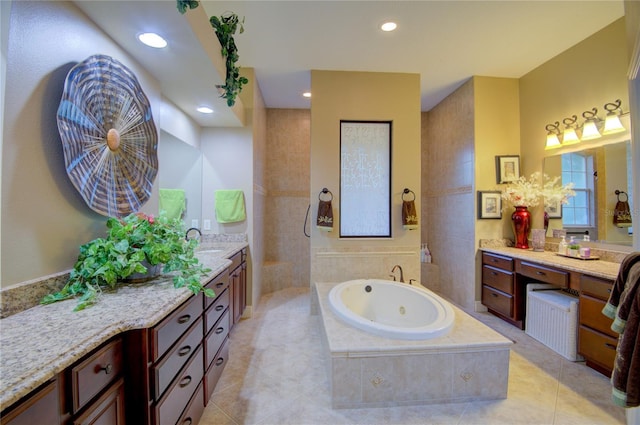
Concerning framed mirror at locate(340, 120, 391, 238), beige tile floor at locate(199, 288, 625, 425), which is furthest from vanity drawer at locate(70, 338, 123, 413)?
framed mirror at locate(340, 120, 391, 238)

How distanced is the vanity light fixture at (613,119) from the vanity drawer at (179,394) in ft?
12.7

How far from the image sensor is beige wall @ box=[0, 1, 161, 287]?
1.02 meters

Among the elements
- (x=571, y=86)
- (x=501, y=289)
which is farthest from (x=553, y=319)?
(x=571, y=86)

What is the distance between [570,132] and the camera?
9.28 feet

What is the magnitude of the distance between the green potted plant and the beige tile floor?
3.20ft

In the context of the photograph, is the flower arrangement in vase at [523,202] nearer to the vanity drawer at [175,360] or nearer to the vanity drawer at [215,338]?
the vanity drawer at [215,338]

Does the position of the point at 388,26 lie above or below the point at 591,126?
above

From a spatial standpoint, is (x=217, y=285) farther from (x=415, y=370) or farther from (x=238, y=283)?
(x=415, y=370)

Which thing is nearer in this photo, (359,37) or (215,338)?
(215,338)

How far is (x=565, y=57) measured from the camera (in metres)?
2.87

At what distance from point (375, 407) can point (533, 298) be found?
81.9 inches

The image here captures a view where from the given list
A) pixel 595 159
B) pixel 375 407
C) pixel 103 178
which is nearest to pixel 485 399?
pixel 375 407

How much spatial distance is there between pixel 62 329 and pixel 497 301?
3796 millimetres

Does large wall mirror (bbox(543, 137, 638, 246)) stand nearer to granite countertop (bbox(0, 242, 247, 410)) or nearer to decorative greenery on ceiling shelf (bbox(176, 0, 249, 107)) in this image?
decorative greenery on ceiling shelf (bbox(176, 0, 249, 107))
